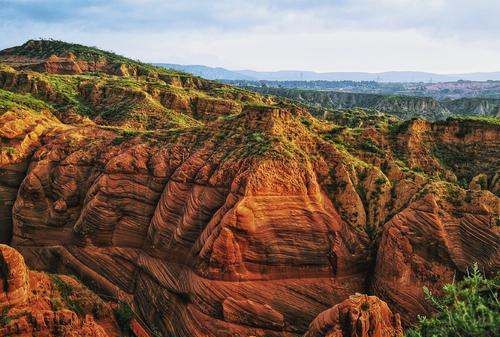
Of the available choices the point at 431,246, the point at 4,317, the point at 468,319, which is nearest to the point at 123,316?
the point at 4,317

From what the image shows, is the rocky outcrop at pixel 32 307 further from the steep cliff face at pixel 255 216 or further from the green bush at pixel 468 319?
the green bush at pixel 468 319

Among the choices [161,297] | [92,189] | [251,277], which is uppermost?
[92,189]

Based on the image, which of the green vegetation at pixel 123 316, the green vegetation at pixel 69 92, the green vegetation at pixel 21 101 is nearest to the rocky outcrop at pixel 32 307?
the green vegetation at pixel 123 316

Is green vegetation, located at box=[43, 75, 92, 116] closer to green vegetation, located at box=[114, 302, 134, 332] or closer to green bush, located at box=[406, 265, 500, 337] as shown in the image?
green vegetation, located at box=[114, 302, 134, 332]

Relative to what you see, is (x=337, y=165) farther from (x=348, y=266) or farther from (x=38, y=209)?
(x=38, y=209)

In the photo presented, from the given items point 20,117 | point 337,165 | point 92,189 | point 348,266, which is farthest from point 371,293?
point 20,117

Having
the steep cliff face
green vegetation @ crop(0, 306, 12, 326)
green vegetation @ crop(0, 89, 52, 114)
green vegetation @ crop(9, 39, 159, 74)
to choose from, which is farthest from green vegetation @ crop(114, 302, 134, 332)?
green vegetation @ crop(9, 39, 159, 74)
